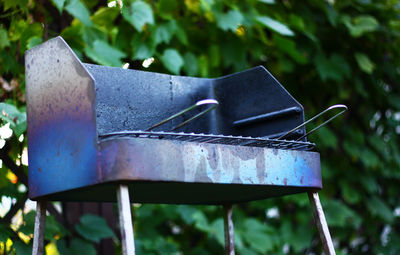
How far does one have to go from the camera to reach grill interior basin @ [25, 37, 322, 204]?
1.20m

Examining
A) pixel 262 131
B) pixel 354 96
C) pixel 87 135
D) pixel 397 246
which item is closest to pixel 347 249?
pixel 397 246

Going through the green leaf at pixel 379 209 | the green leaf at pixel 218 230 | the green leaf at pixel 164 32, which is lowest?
the green leaf at pixel 379 209

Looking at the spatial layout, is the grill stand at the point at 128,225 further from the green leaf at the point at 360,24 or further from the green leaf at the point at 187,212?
the green leaf at the point at 360,24

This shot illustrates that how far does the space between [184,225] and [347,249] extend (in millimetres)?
1040

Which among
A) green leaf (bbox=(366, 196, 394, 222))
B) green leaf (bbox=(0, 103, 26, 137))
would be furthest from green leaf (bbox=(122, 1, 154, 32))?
green leaf (bbox=(366, 196, 394, 222))

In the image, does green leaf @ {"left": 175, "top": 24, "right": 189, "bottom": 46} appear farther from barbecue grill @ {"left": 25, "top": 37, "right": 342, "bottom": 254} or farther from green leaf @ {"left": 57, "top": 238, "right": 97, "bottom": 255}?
green leaf @ {"left": 57, "top": 238, "right": 97, "bottom": 255}

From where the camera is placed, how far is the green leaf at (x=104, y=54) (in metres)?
2.01

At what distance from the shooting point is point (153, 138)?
143 centimetres

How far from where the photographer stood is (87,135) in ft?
4.08

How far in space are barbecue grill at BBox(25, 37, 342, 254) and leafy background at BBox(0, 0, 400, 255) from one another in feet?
0.73

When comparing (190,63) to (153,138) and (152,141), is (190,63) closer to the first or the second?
(153,138)

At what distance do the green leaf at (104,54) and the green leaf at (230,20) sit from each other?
0.48 metres

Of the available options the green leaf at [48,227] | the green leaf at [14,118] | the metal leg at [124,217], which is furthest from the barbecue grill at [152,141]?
the green leaf at [48,227]

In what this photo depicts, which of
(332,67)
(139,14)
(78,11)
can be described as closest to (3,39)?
(78,11)
